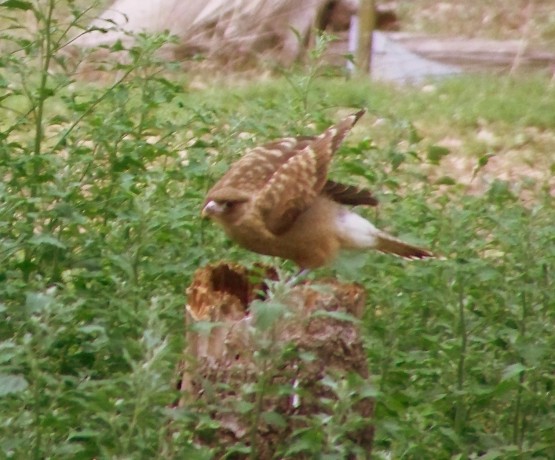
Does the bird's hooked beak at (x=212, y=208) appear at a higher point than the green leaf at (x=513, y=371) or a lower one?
higher

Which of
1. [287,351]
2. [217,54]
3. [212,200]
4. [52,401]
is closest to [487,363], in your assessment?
[212,200]

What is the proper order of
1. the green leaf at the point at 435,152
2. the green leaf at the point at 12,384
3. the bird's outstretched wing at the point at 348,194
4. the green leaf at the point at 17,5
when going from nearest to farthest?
the green leaf at the point at 12,384 < the green leaf at the point at 17,5 < the bird's outstretched wing at the point at 348,194 < the green leaf at the point at 435,152

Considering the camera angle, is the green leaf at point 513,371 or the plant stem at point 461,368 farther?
the plant stem at point 461,368

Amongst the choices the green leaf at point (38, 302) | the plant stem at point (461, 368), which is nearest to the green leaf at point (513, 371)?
the plant stem at point (461, 368)

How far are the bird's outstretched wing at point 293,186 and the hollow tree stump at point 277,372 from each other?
2.02 feet

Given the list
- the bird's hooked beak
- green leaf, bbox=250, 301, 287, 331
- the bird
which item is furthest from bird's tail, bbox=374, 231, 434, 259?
green leaf, bbox=250, 301, 287, 331

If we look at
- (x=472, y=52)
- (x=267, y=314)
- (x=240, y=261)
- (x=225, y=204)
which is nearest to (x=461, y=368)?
(x=240, y=261)

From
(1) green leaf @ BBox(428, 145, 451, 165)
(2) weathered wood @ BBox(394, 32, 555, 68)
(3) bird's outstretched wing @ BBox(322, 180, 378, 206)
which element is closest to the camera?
(3) bird's outstretched wing @ BBox(322, 180, 378, 206)

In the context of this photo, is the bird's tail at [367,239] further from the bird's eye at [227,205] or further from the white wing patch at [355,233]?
the bird's eye at [227,205]

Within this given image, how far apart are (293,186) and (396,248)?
0.54 meters

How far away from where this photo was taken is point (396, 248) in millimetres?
5559

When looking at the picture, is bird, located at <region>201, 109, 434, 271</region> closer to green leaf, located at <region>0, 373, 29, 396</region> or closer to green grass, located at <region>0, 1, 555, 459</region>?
green grass, located at <region>0, 1, 555, 459</region>

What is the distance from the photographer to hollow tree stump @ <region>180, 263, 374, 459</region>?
380 cm

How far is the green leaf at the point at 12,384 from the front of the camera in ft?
12.1
